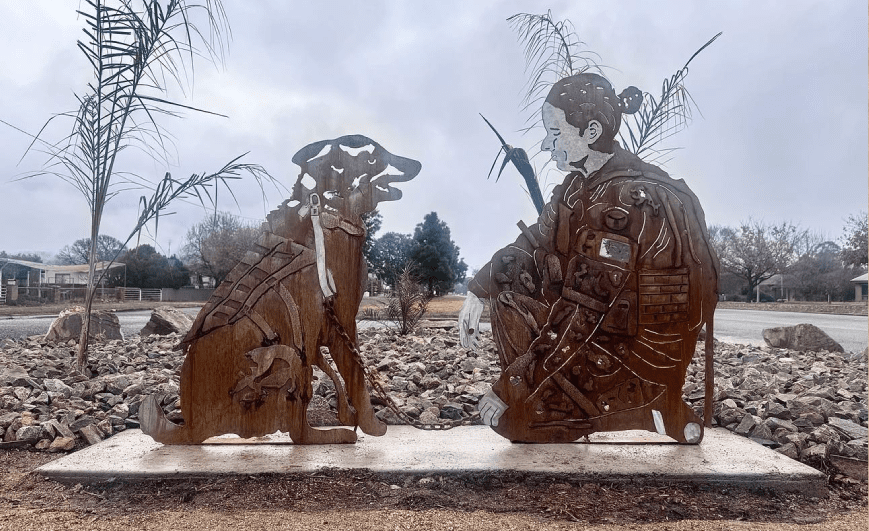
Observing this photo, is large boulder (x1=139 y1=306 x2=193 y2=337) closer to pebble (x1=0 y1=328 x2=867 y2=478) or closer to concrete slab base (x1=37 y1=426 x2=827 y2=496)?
pebble (x1=0 y1=328 x2=867 y2=478)

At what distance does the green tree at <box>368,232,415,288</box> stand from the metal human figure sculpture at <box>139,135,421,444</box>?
14.0 meters

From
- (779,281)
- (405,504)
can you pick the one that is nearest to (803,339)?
(405,504)

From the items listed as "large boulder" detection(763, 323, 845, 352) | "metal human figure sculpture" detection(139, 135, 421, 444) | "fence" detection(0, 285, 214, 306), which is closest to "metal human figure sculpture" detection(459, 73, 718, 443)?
"metal human figure sculpture" detection(139, 135, 421, 444)

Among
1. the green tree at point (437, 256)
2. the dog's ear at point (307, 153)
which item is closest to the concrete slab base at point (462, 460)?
the dog's ear at point (307, 153)

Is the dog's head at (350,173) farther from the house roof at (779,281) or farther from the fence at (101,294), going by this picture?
the house roof at (779,281)

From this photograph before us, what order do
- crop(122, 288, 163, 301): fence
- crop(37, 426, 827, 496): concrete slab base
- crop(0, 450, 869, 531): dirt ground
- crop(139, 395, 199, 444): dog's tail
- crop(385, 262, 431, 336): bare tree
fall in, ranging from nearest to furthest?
crop(0, 450, 869, 531): dirt ground
crop(37, 426, 827, 496): concrete slab base
crop(139, 395, 199, 444): dog's tail
crop(385, 262, 431, 336): bare tree
crop(122, 288, 163, 301): fence

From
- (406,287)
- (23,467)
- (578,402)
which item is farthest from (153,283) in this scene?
(578,402)

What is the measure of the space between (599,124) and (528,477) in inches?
88.4

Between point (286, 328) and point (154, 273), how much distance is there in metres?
28.7

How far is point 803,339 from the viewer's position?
9.11 m

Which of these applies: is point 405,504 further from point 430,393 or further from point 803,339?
point 803,339

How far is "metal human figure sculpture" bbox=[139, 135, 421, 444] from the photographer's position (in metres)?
3.31

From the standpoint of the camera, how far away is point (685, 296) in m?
3.37

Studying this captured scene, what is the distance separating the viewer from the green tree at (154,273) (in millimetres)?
27203
